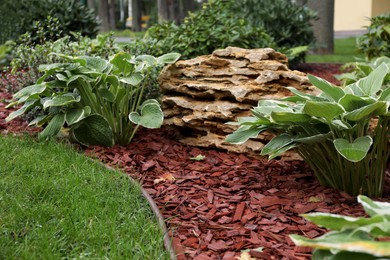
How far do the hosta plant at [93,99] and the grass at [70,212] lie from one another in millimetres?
489

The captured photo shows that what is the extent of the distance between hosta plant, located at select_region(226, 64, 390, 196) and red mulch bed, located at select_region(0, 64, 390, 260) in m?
0.16

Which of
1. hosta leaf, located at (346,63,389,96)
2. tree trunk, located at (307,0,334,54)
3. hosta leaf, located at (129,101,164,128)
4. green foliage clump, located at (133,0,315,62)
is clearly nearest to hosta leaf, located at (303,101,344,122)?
hosta leaf, located at (346,63,389,96)

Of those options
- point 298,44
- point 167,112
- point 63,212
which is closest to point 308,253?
point 63,212

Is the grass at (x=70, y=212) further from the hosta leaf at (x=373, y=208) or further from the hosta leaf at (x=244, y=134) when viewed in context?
the hosta leaf at (x=373, y=208)

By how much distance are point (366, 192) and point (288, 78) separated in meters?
1.54

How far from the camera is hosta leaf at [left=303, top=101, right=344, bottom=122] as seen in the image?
3.16 meters

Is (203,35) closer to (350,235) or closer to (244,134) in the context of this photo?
(244,134)

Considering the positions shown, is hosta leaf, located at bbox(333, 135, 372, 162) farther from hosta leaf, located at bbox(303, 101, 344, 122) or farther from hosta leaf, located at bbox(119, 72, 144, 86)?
hosta leaf, located at bbox(119, 72, 144, 86)

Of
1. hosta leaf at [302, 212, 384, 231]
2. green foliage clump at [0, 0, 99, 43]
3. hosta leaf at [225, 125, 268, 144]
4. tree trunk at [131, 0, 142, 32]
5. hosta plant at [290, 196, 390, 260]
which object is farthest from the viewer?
tree trunk at [131, 0, 142, 32]

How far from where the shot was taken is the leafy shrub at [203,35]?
285 inches

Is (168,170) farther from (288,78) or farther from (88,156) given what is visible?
(288,78)

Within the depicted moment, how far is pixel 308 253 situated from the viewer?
2908 millimetres

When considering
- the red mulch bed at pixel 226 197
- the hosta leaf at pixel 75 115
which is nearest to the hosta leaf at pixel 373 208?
the red mulch bed at pixel 226 197

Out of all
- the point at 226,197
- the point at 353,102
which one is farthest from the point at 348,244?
the point at 226,197
